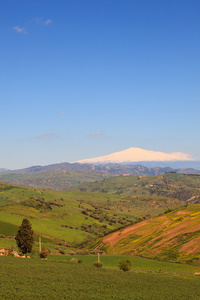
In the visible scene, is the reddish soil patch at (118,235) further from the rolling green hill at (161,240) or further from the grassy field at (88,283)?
the grassy field at (88,283)

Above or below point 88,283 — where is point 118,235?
below

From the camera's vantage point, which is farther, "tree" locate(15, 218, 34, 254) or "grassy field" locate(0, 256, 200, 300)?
"tree" locate(15, 218, 34, 254)

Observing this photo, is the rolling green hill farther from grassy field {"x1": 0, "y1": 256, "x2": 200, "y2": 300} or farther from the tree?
the tree

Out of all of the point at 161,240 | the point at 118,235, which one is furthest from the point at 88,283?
the point at 118,235

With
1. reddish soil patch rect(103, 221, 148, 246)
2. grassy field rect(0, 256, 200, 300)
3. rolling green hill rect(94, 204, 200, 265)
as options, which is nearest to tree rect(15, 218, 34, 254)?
grassy field rect(0, 256, 200, 300)

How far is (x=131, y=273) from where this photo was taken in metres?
58.5

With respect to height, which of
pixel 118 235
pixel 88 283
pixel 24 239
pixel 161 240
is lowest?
pixel 118 235

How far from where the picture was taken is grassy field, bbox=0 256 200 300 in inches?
1539

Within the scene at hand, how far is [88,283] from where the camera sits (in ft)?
151

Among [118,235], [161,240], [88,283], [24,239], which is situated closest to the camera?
[88,283]

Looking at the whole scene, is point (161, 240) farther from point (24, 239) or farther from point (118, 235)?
point (24, 239)

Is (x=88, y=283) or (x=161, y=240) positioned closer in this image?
(x=88, y=283)

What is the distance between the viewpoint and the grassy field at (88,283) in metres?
39.1

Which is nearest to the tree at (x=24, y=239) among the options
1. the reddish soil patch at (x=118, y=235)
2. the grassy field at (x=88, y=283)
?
the grassy field at (x=88, y=283)
